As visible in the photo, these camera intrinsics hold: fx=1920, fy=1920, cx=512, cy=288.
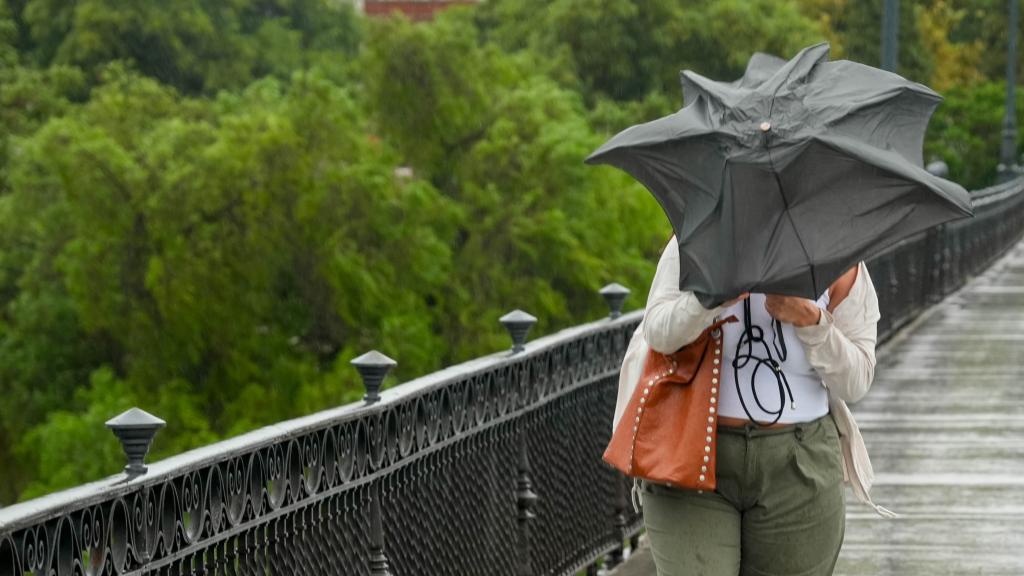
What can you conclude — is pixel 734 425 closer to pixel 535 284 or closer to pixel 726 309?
pixel 726 309

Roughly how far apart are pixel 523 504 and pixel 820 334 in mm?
2656

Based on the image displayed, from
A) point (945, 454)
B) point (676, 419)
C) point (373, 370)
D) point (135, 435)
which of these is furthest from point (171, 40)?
point (135, 435)

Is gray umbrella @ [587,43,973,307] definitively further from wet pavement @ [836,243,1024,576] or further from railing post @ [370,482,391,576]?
wet pavement @ [836,243,1024,576]

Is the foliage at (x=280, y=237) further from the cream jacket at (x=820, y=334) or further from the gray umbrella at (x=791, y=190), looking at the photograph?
the gray umbrella at (x=791, y=190)

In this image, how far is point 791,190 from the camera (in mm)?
4141

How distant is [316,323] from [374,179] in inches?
145

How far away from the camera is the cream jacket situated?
4.22 meters

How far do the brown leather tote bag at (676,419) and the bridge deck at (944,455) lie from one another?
3.76 meters

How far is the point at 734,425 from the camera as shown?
4293mm

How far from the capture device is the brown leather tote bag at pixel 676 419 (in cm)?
422

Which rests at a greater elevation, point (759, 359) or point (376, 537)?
point (759, 359)

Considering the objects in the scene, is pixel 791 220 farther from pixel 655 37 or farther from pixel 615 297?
pixel 655 37

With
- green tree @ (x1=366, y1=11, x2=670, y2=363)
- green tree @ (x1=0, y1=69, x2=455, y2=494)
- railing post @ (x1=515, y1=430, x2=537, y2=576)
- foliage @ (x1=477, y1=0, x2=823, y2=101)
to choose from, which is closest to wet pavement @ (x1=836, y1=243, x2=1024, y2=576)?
railing post @ (x1=515, y1=430, x2=537, y2=576)

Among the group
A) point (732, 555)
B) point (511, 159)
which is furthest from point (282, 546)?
point (511, 159)
